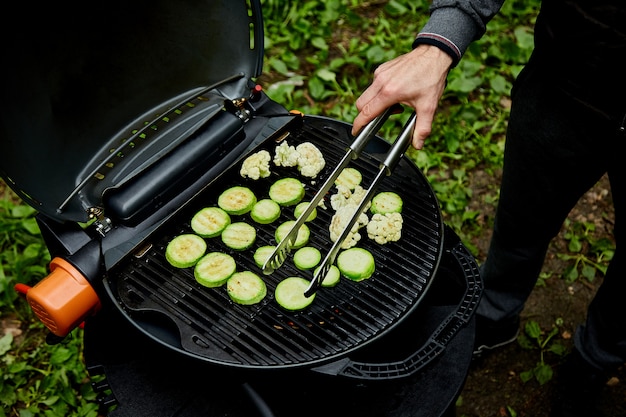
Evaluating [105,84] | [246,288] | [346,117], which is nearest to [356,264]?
[246,288]

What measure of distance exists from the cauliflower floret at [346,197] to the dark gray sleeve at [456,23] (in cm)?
58

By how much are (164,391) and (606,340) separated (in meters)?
1.98

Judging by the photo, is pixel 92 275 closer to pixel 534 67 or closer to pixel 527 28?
pixel 534 67

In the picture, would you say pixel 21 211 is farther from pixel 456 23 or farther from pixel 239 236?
pixel 456 23

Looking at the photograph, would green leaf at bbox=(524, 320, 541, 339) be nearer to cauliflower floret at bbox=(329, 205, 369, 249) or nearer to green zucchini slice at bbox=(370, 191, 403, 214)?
green zucchini slice at bbox=(370, 191, 403, 214)

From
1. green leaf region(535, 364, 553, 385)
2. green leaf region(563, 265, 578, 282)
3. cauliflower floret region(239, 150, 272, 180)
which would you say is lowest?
green leaf region(535, 364, 553, 385)

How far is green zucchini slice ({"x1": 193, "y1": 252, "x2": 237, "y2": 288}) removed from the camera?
2008 millimetres

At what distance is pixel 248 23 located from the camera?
7.59 ft

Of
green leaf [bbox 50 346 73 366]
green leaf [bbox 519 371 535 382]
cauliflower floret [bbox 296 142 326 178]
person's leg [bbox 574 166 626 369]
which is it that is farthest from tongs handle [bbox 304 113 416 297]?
green leaf [bbox 50 346 73 366]

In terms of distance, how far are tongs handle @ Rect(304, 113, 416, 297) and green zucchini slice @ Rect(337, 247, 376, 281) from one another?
5 centimetres

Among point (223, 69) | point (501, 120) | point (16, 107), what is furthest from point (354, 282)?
point (501, 120)

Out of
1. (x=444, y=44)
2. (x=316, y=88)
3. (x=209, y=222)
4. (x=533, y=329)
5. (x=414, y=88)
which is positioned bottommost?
(x=533, y=329)

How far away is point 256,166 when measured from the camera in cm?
231

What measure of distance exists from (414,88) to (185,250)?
0.96 metres
